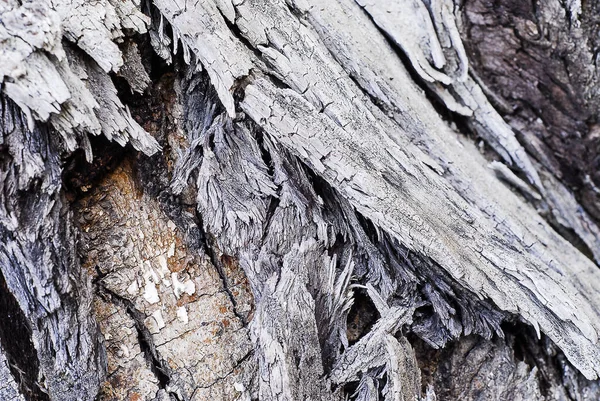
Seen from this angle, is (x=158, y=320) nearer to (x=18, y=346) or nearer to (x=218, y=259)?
(x=218, y=259)

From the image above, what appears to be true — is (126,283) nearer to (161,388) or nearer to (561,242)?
(161,388)

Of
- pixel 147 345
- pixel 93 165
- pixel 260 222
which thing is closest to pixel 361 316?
pixel 260 222

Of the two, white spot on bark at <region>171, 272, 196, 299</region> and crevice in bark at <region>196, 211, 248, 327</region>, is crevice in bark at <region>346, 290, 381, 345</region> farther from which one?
white spot on bark at <region>171, 272, 196, 299</region>

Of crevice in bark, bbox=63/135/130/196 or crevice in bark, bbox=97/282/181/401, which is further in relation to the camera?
crevice in bark, bbox=97/282/181/401

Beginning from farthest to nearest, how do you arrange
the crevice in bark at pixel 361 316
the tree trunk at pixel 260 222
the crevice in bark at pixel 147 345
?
1. the crevice in bark at pixel 361 316
2. the crevice in bark at pixel 147 345
3. the tree trunk at pixel 260 222

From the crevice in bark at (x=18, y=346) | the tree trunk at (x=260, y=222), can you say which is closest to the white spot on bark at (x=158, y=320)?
the tree trunk at (x=260, y=222)

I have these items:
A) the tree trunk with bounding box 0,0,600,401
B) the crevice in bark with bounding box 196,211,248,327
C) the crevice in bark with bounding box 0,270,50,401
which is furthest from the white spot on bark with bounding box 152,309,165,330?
the crevice in bark with bounding box 0,270,50,401

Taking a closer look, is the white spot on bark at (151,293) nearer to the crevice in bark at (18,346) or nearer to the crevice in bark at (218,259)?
the crevice in bark at (218,259)

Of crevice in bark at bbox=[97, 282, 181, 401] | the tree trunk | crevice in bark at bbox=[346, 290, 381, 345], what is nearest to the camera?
the tree trunk
